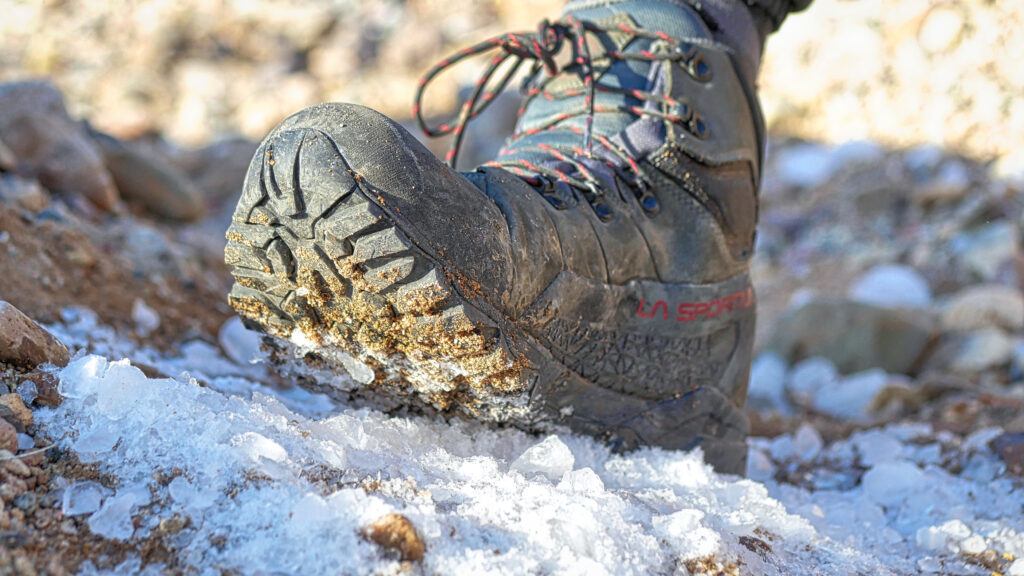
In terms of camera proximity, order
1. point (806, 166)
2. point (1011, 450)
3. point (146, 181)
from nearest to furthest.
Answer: point (1011, 450) → point (146, 181) → point (806, 166)

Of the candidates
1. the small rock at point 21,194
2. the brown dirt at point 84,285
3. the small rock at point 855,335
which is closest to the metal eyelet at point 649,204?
the brown dirt at point 84,285

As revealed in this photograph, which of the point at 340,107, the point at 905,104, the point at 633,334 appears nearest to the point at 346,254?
the point at 340,107

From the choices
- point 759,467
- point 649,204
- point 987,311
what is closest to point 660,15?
point 649,204

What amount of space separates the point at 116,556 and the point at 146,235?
166 centimetres

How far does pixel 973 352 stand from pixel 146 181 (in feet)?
11.2

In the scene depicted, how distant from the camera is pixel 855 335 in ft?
11.4

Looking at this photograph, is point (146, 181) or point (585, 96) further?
point (146, 181)

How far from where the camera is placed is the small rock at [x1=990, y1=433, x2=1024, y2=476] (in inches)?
60.4

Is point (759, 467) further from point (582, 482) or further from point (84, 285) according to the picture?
point (84, 285)

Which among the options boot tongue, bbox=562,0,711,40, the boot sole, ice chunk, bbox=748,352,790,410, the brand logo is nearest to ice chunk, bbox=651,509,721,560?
the boot sole

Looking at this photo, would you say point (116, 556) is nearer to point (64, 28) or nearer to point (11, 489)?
point (11, 489)

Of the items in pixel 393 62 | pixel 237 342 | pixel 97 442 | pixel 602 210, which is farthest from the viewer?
pixel 393 62

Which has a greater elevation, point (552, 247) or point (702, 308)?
point (552, 247)

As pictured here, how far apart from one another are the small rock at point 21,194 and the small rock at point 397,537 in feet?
4.88
